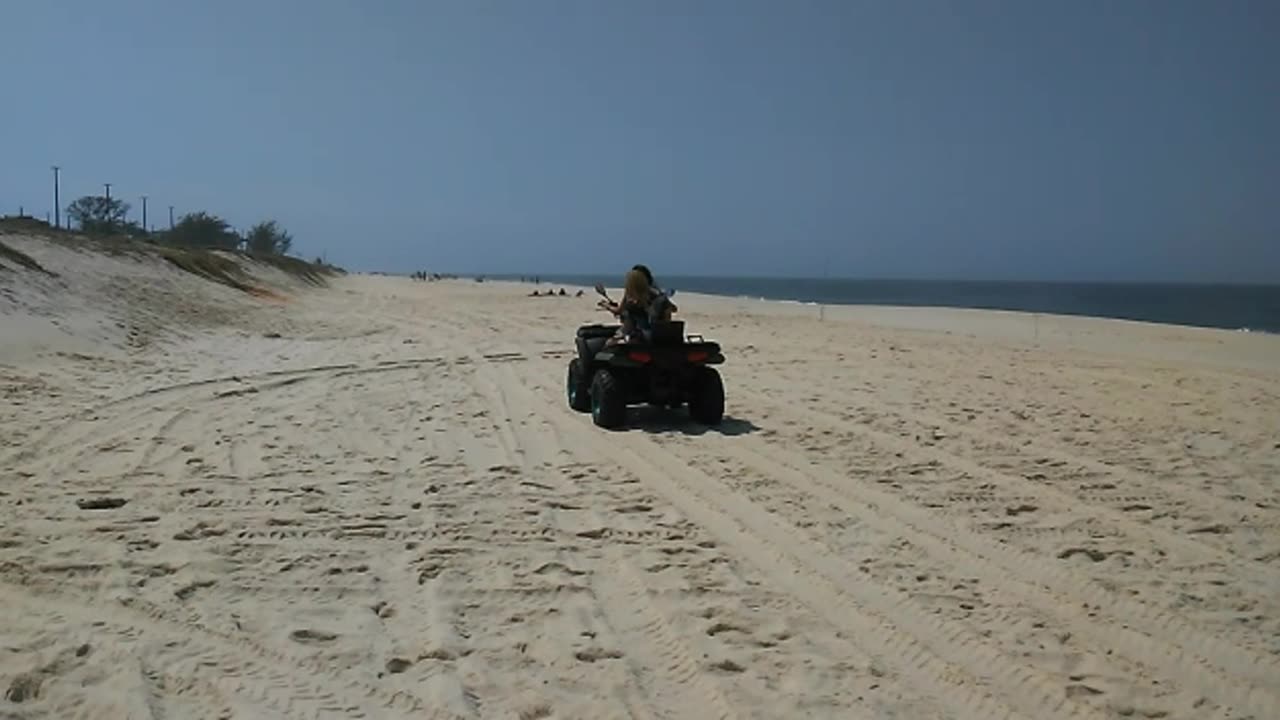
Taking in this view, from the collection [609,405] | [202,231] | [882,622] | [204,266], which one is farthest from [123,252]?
[202,231]

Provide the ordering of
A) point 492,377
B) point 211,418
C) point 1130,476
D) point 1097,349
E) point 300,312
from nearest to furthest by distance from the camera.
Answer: point 1130,476 → point 211,418 → point 492,377 → point 1097,349 → point 300,312

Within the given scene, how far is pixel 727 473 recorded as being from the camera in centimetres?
736

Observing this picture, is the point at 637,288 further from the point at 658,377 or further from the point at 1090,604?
the point at 1090,604

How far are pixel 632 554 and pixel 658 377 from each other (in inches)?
169

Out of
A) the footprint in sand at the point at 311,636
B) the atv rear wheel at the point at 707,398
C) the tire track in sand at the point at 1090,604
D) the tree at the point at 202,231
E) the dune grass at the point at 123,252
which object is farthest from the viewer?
the tree at the point at 202,231

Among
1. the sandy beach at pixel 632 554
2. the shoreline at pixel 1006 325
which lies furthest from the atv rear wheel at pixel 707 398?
the shoreline at pixel 1006 325

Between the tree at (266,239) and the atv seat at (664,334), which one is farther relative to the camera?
the tree at (266,239)

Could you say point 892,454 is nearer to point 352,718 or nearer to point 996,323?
point 352,718

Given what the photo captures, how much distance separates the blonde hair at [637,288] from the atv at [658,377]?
426mm

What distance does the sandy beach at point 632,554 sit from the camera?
147 inches

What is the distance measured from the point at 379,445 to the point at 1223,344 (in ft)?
68.3

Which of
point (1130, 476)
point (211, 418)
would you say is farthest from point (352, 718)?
point (211, 418)

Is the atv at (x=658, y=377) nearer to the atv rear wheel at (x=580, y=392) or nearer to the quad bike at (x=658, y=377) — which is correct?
the quad bike at (x=658, y=377)

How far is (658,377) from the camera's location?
9.52 meters
